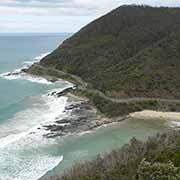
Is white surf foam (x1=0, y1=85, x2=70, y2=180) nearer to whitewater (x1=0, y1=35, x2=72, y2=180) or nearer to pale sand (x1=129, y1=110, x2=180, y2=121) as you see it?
whitewater (x1=0, y1=35, x2=72, y2=180)

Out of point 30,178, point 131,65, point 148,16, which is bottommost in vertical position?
point 30,178

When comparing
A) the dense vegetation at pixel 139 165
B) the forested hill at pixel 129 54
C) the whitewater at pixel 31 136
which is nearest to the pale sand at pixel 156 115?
the forested hill at pixel 129 54

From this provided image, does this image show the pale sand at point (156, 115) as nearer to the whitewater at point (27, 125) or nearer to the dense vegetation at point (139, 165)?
the whitewater at point (27, 125)

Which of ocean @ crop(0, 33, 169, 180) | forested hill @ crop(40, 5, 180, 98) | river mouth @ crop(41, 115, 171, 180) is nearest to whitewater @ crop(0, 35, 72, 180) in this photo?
ocean @ crop(0, 33, 169, 180)

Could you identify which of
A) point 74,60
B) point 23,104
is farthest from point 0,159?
point 74,60

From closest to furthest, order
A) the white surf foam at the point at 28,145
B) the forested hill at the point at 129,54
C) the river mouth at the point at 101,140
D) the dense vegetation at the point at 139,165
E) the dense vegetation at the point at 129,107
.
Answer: the dense vegetation at the point at 139,165
the white surf foam at the point at 28,145
the river mouth at the point at 101,140
the dense vegetation at the point at 129,107
the forested hill at the point at 129,54

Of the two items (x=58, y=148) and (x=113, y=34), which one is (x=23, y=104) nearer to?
(x=58, y=148)

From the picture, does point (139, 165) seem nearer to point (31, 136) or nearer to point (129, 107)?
point (31, 136)
